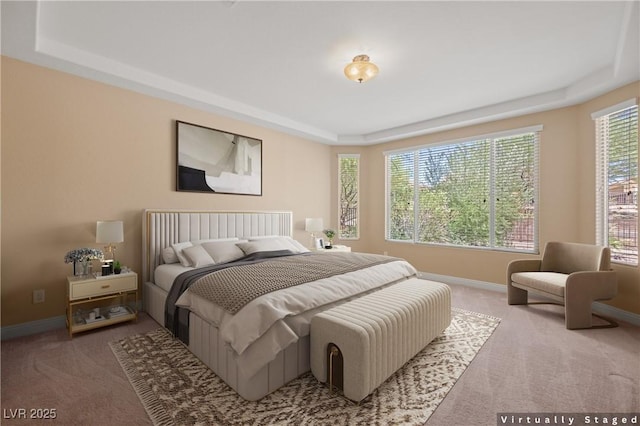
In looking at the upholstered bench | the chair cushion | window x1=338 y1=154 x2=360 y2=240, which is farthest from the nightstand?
the chair cushion

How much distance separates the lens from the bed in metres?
1.84

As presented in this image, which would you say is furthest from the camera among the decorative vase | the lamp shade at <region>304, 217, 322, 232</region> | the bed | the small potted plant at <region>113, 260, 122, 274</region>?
the lamp shade at <region>304, 217, 322, 232</region>

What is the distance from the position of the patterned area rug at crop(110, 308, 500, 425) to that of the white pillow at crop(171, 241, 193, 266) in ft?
2.96

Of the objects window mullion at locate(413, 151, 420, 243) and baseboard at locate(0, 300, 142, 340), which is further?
window mullion at locate(413, 151, 420, 243)

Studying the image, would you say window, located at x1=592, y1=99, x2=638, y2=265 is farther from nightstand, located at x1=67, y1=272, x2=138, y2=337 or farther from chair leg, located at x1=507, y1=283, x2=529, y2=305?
nightstand, located at x1=67, y1=272, x2=138, y2=337

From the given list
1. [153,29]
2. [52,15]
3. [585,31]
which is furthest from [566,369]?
[52,15]

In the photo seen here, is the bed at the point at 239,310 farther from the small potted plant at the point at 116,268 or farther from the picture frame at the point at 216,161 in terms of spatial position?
the picture frame at the point at 216,161

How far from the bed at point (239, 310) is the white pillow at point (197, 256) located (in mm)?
16

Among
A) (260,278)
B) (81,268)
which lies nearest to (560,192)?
(260,278)

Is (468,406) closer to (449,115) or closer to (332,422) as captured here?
(332,422)

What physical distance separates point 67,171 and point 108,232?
0.78 m

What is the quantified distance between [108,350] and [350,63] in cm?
348

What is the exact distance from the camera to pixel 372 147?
6016 mm

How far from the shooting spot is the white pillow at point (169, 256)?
3393 millimetres
